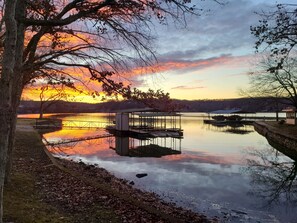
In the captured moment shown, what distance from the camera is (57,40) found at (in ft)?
39.6

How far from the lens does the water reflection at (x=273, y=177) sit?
1566 cm

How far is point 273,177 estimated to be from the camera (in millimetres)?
20156

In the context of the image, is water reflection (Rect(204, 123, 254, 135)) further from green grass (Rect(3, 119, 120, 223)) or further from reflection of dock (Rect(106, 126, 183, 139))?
green grass (Rect(3, 119, 120, 223))

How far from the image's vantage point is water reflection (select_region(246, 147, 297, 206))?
1566cm

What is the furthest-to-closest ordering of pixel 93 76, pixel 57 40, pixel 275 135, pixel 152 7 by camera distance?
1. pixel 275 135
2. pixel 57 40
3. pixel 93 76
4. pixel 152 7

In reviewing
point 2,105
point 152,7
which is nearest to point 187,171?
point 152,7

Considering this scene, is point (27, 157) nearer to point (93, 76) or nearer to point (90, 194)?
point (90, 194)

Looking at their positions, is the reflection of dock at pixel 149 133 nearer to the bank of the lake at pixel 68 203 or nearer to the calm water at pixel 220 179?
the calm water at pixel 220 179

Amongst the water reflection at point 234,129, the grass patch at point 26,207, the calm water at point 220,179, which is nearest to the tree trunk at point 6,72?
the grass patch at point 26,207

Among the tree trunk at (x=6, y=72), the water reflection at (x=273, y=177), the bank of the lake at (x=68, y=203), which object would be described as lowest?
the water reflection at (x=273, y=177)

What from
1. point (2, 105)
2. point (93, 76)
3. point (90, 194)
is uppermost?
point (93, 76)

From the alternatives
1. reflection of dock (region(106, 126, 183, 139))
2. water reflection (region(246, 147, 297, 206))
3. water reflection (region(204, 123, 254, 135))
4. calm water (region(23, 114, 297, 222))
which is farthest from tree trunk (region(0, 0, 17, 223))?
water reflection (region(204, 123, 254, 135))

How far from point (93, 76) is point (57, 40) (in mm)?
3492

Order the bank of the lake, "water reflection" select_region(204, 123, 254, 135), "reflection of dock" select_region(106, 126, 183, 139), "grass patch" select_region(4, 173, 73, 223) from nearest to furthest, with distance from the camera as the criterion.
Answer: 1. "grass patch" select_region(4, 173, 73, 223)
2. the bank of the lake
3. "reflection of dock" select_region(106, 126, 183, 139)
4. "water reflection" select_region(204, 123, 254, 135)
